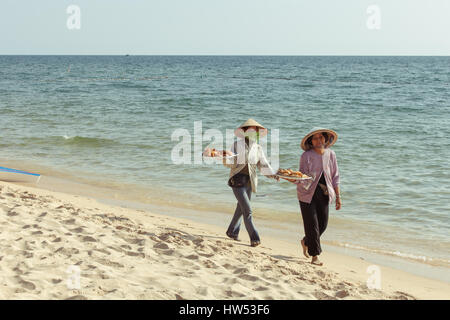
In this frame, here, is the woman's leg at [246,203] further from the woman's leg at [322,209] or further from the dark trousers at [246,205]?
the woman's leg at [322,209]

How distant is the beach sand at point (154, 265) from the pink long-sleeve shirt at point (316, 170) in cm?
82

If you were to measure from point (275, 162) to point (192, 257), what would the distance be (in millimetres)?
7271

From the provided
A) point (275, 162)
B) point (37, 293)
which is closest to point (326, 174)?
point (37, 293)

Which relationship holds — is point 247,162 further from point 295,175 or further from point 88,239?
point 88,239

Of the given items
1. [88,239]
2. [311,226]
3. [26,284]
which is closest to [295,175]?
[311,226]

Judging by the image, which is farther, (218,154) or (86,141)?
(86,141)

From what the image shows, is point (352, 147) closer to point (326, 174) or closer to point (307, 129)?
point (307, 129)

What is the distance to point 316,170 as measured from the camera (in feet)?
16.6

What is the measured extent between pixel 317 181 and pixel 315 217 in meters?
0.41

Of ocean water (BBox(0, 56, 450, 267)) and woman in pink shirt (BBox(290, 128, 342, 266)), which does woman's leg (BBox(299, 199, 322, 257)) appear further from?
ocean water (BBox(0, 56, 450, 267))

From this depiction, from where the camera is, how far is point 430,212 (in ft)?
25.5

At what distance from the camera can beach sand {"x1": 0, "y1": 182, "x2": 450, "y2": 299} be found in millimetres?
3986

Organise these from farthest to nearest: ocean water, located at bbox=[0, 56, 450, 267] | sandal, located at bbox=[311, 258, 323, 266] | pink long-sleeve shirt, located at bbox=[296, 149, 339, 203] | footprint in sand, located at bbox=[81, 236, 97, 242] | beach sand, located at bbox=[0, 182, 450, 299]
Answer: ocean water, located at bbox=[0, 56, 450, 267], sandal, located at bbox=[311, 258, 323, 266], footprint in sand, located at bbox=[81, 236, 97, 242], pink long-sleeve shirt, located at bbox=[296, 149, 339, 203], beach sand, located at bbox=[0, 182, 450, 299]

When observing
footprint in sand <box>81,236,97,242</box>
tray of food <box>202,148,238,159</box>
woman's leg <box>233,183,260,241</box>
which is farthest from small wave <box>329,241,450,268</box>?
footprint in sand <box>81,236,97,242</box>
